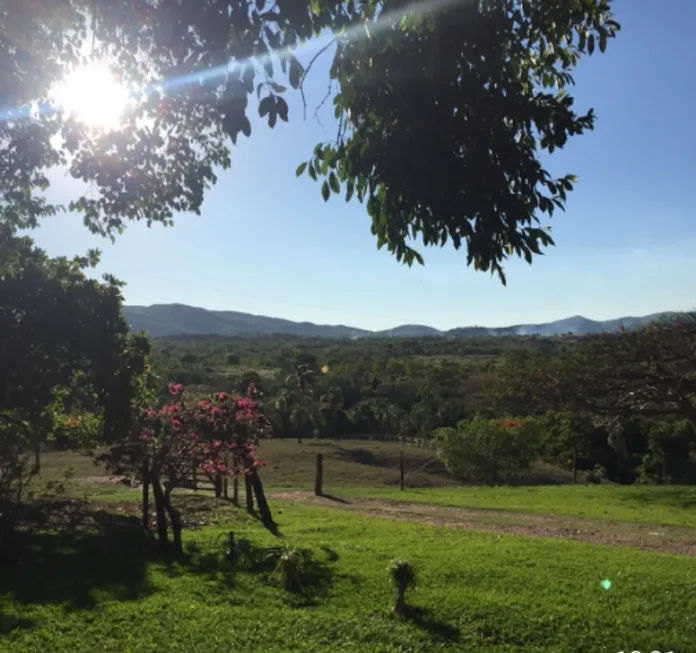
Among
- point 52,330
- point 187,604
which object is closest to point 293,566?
point 187,604

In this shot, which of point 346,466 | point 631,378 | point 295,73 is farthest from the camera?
point 346,466

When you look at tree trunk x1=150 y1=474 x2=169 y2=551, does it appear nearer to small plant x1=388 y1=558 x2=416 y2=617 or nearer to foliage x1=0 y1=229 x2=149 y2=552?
foliage x1=0 y1=229 x2=149 y2=552

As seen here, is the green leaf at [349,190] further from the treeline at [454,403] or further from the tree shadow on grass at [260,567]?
the treeline at [454,403]

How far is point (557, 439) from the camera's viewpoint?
1769 inches

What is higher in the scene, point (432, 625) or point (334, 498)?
point (432, 625)

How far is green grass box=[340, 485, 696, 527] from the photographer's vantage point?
19.1m

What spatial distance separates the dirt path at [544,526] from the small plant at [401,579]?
25.5 feet

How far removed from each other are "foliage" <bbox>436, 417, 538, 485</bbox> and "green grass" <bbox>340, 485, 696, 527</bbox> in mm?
9785

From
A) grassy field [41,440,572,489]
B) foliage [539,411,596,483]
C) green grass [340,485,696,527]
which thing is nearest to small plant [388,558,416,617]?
green grass [340,485,696,527]

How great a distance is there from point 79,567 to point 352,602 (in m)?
4.65

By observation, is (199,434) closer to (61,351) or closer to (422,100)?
(61,351)

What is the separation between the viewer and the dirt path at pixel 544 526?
1467 cm

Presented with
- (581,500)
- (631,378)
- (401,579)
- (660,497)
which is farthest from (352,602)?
(660,497)

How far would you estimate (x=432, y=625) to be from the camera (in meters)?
7.71
